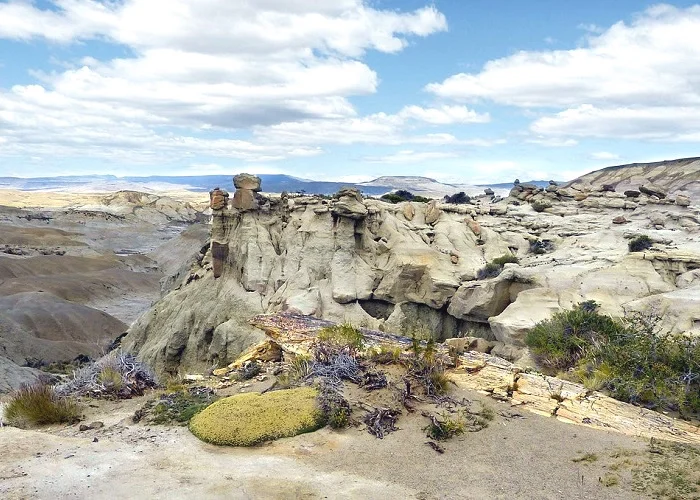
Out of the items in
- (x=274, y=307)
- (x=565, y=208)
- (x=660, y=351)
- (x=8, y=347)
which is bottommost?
(x=8, y=347)

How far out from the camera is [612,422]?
10250mm

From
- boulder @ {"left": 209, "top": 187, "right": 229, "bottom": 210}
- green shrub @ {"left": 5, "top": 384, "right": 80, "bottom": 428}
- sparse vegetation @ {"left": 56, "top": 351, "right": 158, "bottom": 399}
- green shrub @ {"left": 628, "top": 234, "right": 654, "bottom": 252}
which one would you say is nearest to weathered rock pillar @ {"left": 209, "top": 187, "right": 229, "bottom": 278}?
boulder @ {"left": 209, "top": 187, "right": 229, "bottom": 210}

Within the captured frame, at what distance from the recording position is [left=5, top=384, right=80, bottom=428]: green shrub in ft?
36.4

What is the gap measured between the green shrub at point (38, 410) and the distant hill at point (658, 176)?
61525mm

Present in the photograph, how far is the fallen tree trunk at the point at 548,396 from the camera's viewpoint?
33.0 ft

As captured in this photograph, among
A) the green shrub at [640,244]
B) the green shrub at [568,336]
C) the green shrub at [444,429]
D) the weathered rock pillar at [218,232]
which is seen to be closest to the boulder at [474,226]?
the green shrub at [640,244]

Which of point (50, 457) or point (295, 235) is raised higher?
point (295, 235)

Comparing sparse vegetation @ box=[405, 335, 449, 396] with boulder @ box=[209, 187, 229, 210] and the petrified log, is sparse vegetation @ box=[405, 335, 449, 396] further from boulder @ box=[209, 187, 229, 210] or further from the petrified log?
boulder @ box=[209, 187, 229, 210]

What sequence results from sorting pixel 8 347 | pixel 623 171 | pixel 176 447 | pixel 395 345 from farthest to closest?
pixel 623 171 → pixel 8 347 → pixel 395 345 → pixel 176 447

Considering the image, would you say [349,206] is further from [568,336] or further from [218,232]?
[568,336]

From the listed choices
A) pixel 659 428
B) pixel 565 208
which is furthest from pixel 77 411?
pixel 565 208

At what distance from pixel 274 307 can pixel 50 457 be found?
14086mm

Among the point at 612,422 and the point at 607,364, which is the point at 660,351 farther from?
the point at 612,422

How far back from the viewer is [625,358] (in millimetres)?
12109
